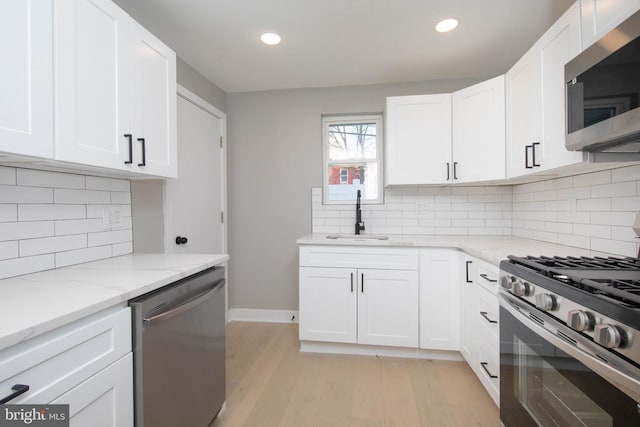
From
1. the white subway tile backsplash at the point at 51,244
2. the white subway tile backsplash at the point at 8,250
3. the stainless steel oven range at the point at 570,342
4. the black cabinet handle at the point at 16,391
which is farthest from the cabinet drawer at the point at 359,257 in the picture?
the black cabinet handle at the point at 16,391

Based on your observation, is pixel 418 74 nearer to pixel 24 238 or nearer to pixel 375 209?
pixel 375 209

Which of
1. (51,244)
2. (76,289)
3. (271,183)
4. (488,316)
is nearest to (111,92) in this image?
(51,244)

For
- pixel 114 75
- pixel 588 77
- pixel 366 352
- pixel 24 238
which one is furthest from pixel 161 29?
pixel 366 352

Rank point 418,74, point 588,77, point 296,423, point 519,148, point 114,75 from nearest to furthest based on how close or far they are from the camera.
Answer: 1. point 588,77
2. point 114,75
3. point 296,423
4. point 519,148
5. point 418,74

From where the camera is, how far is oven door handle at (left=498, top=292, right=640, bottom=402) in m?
0.73

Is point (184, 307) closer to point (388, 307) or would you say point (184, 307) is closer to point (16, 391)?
point (16, 391)

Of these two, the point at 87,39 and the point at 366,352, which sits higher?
the point at 87,39

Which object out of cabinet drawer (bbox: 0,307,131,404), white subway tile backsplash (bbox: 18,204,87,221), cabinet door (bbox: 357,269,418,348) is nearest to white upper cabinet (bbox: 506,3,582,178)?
cabinet door (bbox: 357,269,418,348)

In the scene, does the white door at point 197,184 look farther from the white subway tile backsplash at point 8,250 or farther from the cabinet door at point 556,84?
the cabinet door at point 556,84

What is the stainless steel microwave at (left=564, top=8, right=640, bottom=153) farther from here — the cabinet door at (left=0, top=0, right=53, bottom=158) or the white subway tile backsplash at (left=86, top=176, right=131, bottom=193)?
the white subway tile backsplash at (left=86, top=176, right=131, bottom=193)

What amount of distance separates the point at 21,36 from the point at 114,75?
0.39 metres

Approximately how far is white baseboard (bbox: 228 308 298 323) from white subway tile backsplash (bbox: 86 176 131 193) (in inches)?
71.2

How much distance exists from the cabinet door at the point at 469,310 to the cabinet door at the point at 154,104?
205 centimetres

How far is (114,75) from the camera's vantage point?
53.2 inches
